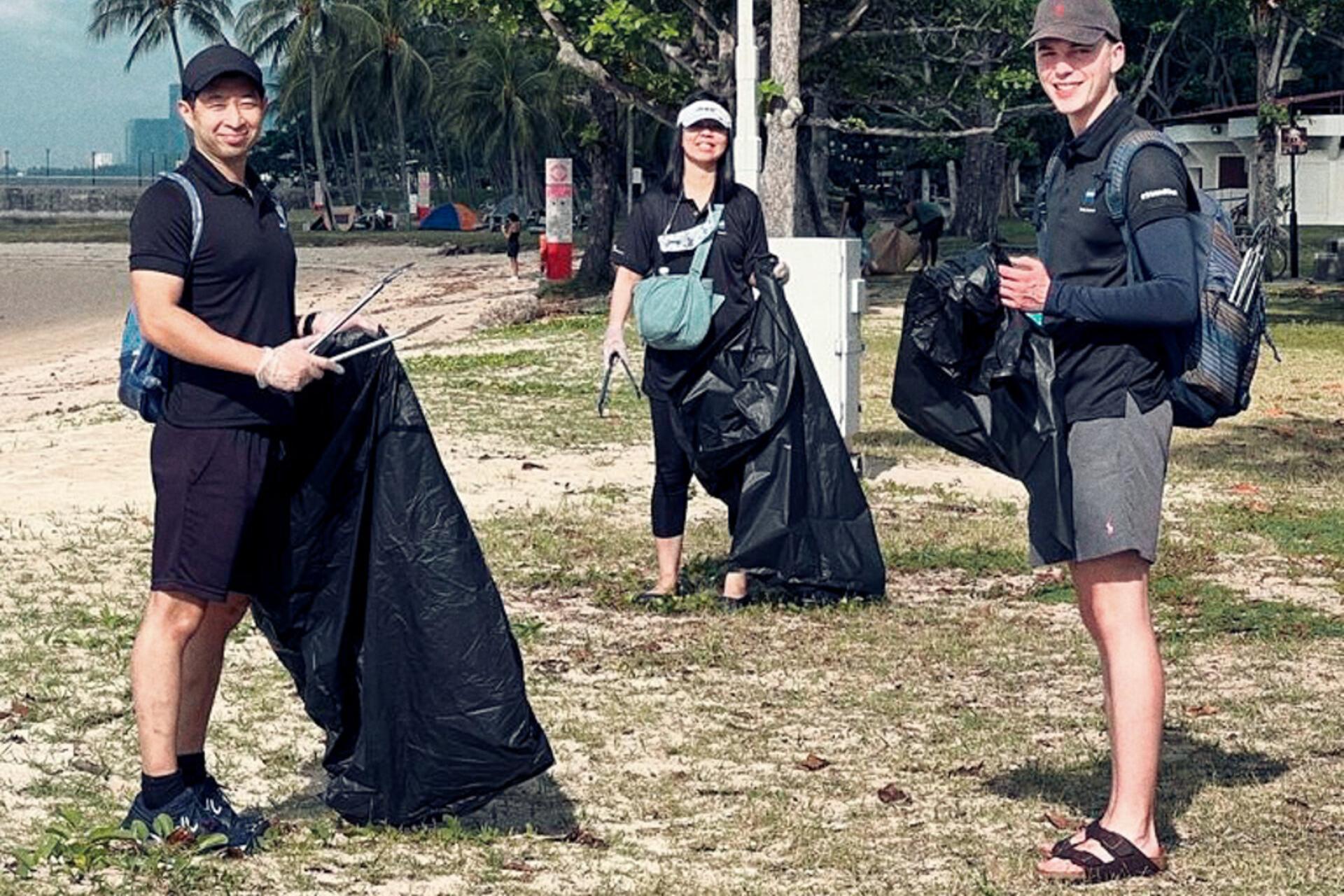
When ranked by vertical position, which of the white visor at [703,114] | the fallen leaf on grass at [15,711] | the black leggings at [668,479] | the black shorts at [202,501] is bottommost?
the fallen leaf on grass at [15,711]

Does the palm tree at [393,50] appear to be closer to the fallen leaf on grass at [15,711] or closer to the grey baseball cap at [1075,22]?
the fallen leaf on grass at [15,711]

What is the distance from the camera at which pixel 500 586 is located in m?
9.30

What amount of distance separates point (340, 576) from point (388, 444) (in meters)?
0.34

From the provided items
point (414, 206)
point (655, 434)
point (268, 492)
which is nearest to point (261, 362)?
point (268, 492)

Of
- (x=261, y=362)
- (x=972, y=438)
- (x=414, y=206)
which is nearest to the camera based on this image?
(x=261, y=362)

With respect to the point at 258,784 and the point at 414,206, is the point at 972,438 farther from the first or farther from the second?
the point at 414,206

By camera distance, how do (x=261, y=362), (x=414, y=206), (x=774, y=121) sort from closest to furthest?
(x=261, y=362) < (x=774, y=121) < (x=414, y=206)

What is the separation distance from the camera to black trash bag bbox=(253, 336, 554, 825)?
5.65 metres

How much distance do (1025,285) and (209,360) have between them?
1755mm

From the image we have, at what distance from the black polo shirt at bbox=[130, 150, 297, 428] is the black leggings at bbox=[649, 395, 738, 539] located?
129 inches

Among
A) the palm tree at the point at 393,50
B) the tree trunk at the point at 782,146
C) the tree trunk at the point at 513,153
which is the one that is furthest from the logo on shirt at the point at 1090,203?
the palm tree at the point at 393,50

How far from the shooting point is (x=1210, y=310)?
16.5ft

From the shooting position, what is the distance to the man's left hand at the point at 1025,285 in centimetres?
499

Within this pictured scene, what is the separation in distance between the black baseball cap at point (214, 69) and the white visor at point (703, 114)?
2.96 metres
